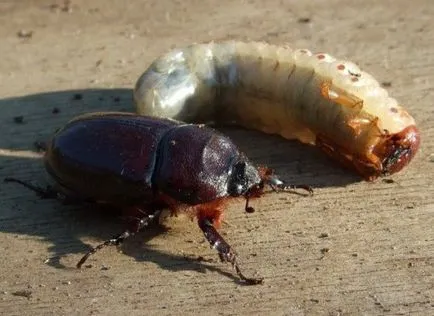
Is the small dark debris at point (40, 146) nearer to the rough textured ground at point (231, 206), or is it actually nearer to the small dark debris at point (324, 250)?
the rough textured ground at point (231, 206)

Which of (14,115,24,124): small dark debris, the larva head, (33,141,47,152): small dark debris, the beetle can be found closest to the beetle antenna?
the beetle

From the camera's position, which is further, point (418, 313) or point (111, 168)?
point (111, 168)

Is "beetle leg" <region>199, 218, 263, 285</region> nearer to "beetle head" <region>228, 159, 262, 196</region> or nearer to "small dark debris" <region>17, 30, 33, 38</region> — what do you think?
"beetle head" <region>228, 159, 262, 196</region>

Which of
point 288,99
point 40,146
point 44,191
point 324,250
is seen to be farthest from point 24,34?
point 324,250

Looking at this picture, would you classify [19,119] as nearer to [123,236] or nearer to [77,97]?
[77,97]

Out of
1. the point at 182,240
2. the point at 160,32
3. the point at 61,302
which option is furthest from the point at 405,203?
the point at 160,32

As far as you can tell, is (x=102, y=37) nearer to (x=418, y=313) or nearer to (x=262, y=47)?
(x=262, y=47)

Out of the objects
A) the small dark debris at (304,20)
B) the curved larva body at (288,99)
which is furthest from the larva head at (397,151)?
the small dark debris at (304,20)
